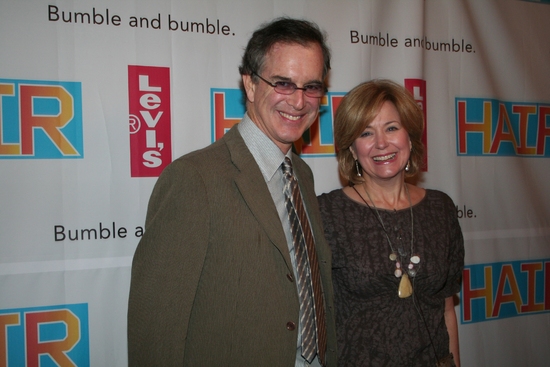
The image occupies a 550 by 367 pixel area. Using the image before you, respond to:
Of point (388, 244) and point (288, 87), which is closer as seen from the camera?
point (288, 87)

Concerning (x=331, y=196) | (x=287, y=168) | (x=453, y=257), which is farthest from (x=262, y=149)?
(x=453, y=257)

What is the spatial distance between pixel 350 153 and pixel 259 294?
34.3 inches

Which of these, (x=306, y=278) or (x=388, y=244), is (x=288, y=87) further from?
(x=388, y=244)

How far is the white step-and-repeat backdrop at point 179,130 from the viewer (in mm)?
1700

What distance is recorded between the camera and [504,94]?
99.7 inches

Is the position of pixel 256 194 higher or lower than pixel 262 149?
lower

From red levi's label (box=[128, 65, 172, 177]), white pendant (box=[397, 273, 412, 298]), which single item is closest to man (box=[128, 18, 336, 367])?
white pendant (box=[397, 273, 412, 298])

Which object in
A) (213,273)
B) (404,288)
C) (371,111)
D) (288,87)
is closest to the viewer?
(213,273)

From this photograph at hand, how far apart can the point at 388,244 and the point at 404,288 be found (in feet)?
0.56

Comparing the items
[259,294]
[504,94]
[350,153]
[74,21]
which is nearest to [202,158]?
[259,294]

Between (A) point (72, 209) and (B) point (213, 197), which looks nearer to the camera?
(B) point (213, 197)

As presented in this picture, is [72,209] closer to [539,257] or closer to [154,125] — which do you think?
[154,125]

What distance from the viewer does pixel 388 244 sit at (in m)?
1.68

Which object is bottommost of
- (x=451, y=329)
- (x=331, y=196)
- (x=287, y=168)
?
(x=451, y=329)
